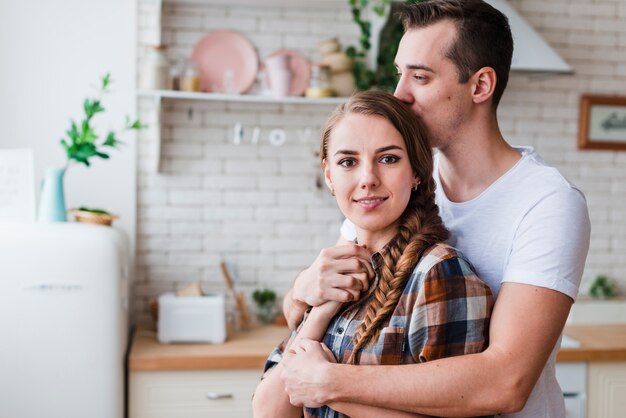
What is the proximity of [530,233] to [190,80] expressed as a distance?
2.15 m

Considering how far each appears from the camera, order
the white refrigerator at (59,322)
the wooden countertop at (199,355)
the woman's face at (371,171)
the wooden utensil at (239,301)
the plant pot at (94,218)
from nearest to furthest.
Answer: the woman's face at (371,171)
the white refrigerator at (59,322)
the wooden countertop at (199,355)
the plant pot at (94,218)
the wooden utensil at (239,301)

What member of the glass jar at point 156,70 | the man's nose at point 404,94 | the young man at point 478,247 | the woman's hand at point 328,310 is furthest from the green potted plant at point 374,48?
the woman's hand at point 328,310

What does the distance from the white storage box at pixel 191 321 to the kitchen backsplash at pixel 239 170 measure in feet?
1.07

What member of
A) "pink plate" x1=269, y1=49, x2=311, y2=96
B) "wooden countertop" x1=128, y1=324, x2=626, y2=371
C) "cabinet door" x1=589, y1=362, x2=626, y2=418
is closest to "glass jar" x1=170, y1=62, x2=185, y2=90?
"pink plate" x1=269, y1=49, x2=311, y2=96

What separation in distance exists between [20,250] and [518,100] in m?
2.40

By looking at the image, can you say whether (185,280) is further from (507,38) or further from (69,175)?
(507,38)

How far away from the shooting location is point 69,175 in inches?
133

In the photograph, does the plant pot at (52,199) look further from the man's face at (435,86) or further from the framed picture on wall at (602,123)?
the framed picture on wall at (602,123)

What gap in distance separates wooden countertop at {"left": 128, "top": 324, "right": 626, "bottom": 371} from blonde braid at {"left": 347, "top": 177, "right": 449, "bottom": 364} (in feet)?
5.17

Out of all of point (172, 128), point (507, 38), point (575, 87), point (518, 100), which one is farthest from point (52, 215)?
point (575, 87)

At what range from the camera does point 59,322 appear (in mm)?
2756

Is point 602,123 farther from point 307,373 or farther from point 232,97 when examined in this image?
point 307,373

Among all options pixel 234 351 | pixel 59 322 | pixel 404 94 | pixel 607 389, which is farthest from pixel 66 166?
pixel 607 389

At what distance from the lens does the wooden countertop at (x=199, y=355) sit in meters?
2.90
